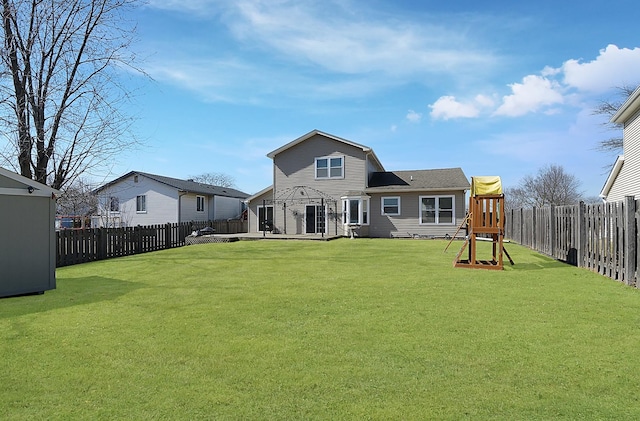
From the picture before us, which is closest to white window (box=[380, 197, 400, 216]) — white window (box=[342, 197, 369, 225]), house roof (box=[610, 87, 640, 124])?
white window (box=[342, 197, 369, 225])

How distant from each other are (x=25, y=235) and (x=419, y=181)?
20016mm

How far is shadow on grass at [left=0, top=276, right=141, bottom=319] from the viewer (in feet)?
20.2

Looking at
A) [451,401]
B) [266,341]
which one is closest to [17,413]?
[266,341]

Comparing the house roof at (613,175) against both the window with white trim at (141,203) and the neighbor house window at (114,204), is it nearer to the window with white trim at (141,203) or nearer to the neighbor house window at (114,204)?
the window with white trim at (141,203)

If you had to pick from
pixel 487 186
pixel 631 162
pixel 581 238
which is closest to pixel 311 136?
pixel 487 186

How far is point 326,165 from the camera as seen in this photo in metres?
23.9

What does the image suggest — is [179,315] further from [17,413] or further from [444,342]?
[444,342]

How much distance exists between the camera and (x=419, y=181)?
23.2 meters

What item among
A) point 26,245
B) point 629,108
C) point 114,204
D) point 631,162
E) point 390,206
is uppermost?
point 629,108

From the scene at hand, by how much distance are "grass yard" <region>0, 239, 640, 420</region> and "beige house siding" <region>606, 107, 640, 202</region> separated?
423 inches

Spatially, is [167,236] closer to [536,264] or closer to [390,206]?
[390,206]

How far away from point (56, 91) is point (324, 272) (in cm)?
1157

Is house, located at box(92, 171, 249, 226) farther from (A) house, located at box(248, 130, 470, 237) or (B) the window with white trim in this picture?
(A) house, located at box(248, 130, 470, 237)

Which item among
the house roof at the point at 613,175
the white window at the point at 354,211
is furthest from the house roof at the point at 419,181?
the house roof at the point at 613,175
